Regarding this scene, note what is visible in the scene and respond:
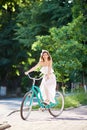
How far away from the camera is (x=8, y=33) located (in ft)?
145

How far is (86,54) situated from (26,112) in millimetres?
14652

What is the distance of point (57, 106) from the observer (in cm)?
1248

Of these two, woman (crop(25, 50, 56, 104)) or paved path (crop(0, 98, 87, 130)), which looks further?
woman (crop(25, 50, 56, 104))

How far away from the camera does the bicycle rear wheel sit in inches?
460

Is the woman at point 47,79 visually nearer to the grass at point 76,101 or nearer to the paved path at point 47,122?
the paved path at point 47,122

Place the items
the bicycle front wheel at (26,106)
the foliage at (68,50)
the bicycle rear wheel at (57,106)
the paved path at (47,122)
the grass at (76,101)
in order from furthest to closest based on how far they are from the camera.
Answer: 1. the foliage at (68,50)
2. the grass at (76,101)
3. the bicycle rear wheel at (57,106)
4. the bicycle front wheel at (26,106)
5. the paved path at (47,122)

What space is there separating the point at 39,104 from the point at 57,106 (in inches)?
44.4

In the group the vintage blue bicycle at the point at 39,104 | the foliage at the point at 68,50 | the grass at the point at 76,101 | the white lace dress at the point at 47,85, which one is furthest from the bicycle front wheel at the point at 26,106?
the foliage at the point at 68,50

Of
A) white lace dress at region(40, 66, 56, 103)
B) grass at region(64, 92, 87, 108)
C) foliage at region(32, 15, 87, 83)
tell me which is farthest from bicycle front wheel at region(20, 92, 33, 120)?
foliage at region(32, 15, 87, 83)

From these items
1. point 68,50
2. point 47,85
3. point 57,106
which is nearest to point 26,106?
point 47,85

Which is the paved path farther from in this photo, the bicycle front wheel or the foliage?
the foliage

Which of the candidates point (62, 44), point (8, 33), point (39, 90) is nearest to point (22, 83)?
point (8, 33)

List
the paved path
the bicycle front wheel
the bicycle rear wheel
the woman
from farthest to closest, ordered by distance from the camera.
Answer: the bicycle rear wheel, the woman, the bicycle front wheel, the paved path

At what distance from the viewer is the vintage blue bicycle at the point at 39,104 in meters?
10.9
